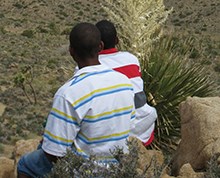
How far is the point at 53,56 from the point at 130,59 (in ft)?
71.2

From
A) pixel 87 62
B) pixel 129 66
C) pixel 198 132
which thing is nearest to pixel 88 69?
pixel 87 62

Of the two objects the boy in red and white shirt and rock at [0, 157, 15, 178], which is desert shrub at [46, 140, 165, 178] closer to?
the boy in red and white shirt

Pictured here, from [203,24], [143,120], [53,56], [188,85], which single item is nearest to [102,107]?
[143,120]

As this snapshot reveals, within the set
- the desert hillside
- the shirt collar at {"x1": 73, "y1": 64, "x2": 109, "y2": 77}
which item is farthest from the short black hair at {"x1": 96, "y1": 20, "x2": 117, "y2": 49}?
the desert hillside

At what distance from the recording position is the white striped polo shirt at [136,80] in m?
4.21

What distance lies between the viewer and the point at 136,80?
14.1 ft

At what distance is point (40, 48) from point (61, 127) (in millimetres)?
25516

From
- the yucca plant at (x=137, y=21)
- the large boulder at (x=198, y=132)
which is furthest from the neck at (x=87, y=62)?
the yucca plant at (x=137, y=21)

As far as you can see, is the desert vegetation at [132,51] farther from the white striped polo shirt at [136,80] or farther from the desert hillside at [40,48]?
the white striped polo shirt at [136,80]

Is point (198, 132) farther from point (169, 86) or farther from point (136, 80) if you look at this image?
point (169, 86)

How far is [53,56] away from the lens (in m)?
25.7

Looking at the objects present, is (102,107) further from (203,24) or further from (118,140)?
(203,24)

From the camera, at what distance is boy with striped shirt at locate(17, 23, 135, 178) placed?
118 inches

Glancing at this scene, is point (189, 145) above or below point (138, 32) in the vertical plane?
below
